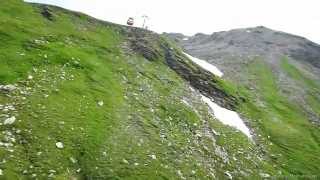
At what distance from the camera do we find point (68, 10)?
7056 cm

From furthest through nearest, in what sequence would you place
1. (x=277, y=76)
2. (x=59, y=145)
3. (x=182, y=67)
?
(x=277, y=76) < (x=182, y=67) < (x=59, y=145)

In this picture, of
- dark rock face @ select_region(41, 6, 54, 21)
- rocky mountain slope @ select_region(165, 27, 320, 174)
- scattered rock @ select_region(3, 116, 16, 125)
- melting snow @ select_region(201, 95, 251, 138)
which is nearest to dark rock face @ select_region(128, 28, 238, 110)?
melting snow @ select_region(201, 95, 251, 138)

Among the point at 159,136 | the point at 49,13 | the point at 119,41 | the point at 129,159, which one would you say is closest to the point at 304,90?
the point at 119,41

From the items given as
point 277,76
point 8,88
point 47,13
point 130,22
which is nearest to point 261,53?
point 277,76

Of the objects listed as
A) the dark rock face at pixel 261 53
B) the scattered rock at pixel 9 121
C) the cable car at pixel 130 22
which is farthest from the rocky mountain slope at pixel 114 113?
the dark rock face at pixel 261 53

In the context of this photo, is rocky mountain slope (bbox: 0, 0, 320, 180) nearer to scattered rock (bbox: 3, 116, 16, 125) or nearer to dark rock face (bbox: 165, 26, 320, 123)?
scattered rock (bbox: 3, 116, 16, 125)

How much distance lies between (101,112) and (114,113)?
1.37 metres

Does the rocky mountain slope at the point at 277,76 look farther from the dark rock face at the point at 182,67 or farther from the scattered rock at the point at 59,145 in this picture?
the scattered rock at the point at 59,145

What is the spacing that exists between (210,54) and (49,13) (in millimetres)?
70442

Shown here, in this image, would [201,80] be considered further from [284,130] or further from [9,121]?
[9,121]

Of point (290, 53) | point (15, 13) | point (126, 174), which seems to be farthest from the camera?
point (290, 53)

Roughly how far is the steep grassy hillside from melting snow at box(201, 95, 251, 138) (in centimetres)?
226

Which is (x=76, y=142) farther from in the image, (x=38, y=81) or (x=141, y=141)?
(x=38, y=81)

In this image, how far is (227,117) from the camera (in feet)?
179
